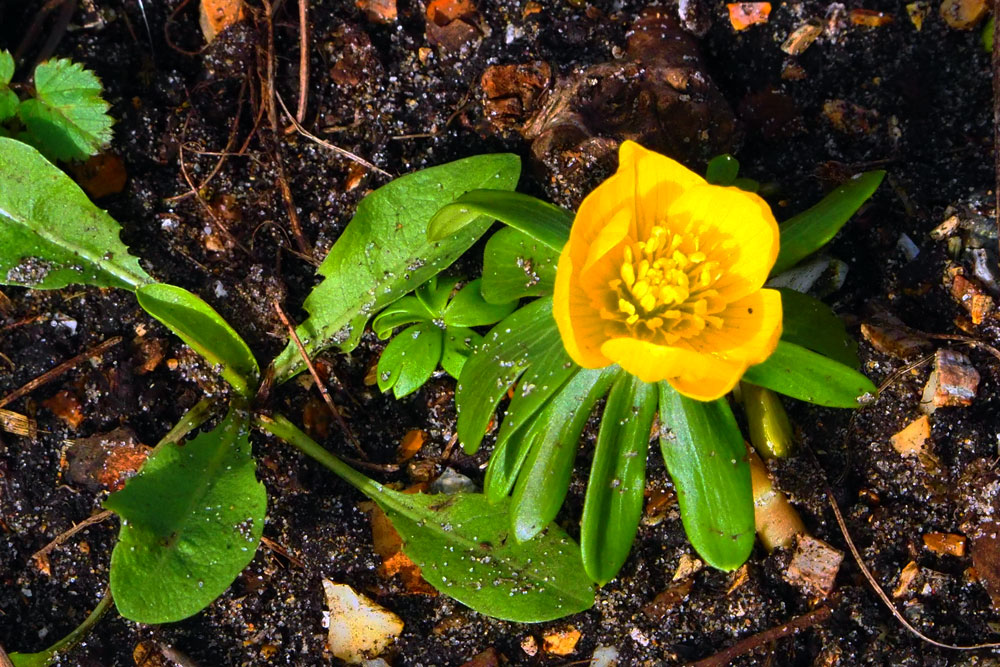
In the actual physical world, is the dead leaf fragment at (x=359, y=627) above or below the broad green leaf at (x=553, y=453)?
below

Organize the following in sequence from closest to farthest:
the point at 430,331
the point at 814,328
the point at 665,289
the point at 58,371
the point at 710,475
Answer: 1. the point at 665,289
2. the point at 710,475
3. the point at 814,328
4. the point at 430,331
5. the point at 58,371

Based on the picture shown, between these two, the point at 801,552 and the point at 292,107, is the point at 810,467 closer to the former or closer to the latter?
the point at 801,552

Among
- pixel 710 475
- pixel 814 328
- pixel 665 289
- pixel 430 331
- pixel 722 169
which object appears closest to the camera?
pixel 665 289

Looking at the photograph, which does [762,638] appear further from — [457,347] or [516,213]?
[516,213]

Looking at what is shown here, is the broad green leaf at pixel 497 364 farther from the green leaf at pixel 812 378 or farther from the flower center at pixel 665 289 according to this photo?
the green leaf at pixel 812 378

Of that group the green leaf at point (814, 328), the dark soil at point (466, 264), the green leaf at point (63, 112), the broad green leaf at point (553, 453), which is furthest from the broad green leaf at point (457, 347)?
the green leaf at point (63, 112)

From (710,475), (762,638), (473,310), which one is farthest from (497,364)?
(762,638)

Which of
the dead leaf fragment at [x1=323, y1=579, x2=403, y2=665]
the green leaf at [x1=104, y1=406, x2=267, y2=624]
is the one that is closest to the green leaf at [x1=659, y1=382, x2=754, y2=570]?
the dead leaf fragment at [x1=323, y1=579, x2=403, y2=665]
